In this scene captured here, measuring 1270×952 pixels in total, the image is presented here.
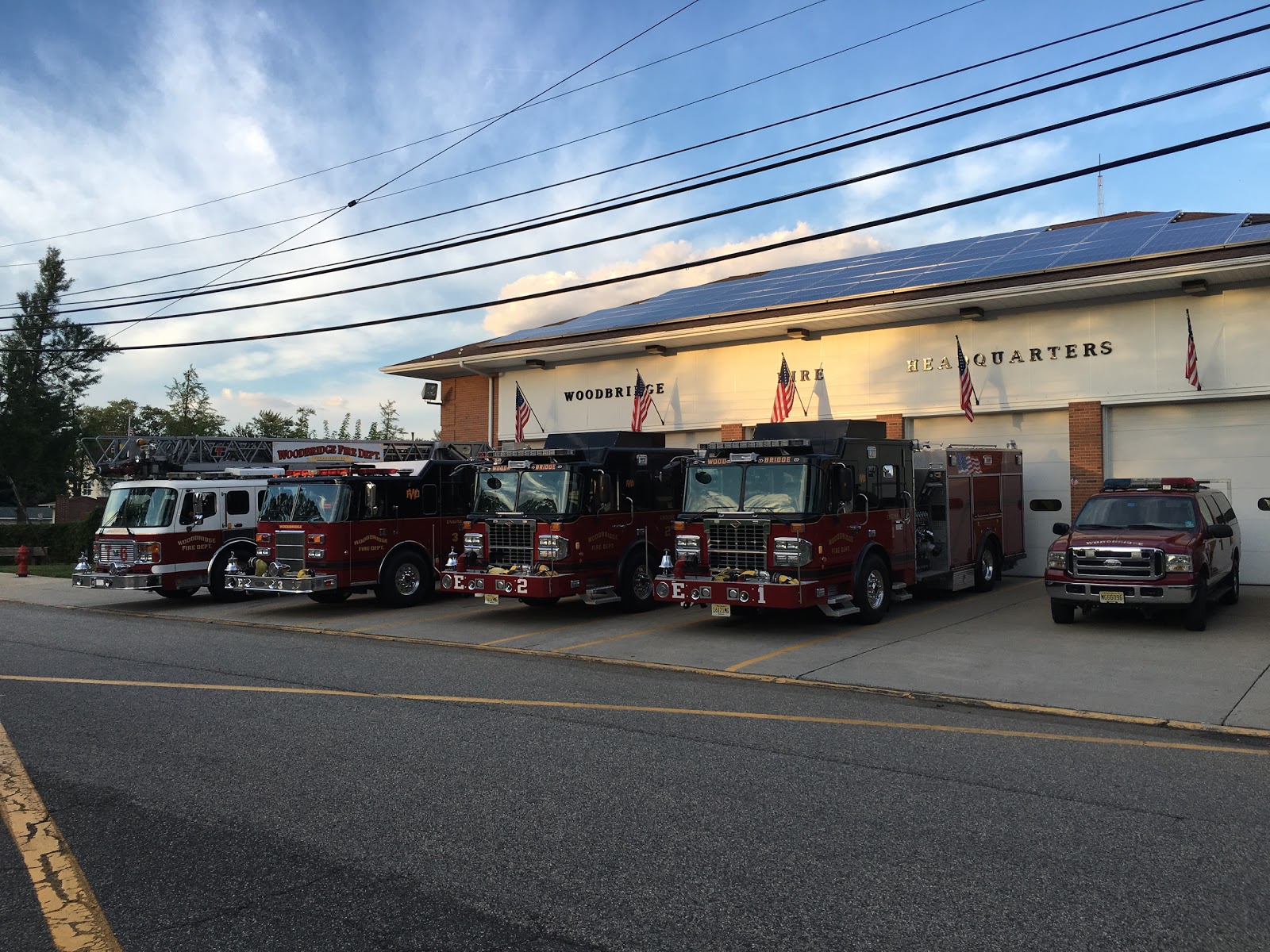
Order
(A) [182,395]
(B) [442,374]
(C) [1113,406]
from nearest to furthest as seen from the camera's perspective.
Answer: (C) [1113,406] → (B) [442,374] → (A) [182,395]

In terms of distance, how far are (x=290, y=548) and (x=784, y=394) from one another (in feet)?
37.4

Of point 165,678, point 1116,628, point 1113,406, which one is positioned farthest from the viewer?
point 1113,406

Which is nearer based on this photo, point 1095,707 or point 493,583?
point 1095,707

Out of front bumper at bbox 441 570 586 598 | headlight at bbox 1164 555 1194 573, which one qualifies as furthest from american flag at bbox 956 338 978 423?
front bumper at bbox 441 570 586 598

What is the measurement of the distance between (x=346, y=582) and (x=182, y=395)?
67.6 meters

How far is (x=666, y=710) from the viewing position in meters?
8.73

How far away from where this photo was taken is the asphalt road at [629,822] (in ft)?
13.8

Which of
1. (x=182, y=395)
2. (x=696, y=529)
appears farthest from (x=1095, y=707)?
(x=182, y=395)

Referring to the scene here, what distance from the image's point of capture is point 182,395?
250 feet

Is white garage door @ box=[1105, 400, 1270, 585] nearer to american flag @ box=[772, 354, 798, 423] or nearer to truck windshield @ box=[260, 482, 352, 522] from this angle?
american flag @ box=[772, 354, 798, 423]

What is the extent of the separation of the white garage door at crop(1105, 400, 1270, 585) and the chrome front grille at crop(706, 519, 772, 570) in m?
9.63

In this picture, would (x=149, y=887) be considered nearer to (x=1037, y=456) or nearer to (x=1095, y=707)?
(x=1095, y=707)

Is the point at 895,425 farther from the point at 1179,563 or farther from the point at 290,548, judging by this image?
the point at 290,548

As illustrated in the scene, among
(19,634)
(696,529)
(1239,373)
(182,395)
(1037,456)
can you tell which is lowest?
(19,634)
